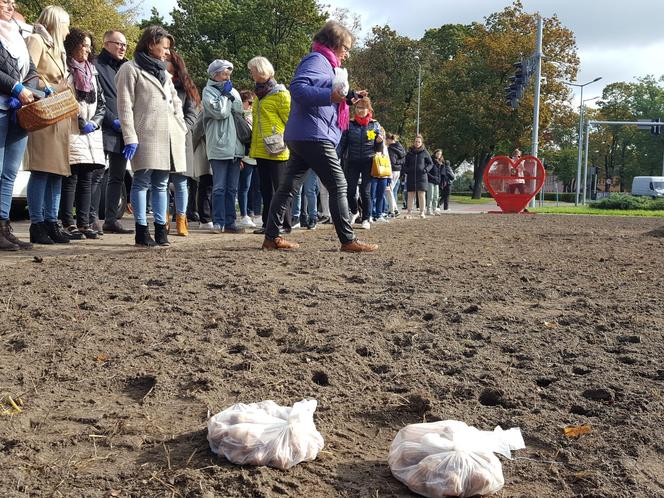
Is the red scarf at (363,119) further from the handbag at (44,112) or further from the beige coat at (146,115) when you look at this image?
the handbag at (44,112)

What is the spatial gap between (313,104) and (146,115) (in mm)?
1638

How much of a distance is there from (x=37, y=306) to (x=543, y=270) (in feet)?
13.2

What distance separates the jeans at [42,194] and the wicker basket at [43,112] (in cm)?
67

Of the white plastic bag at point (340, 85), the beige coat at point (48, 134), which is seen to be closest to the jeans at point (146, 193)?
the beige coat at point (48, 134)

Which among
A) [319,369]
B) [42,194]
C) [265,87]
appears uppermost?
[265,87]

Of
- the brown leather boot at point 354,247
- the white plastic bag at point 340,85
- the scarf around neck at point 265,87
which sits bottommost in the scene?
the brown leather boot at point 354,247

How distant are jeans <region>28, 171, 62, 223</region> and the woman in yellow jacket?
226 cm

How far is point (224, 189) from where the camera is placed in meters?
8.56

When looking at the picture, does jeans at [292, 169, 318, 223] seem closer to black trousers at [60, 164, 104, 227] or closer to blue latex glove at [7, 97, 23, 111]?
black trousers at [60, 164, 104, 227]

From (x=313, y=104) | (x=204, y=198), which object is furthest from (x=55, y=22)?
(x=204, y=198)

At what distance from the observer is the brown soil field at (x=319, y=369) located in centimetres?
199

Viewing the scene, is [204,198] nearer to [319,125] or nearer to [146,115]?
[146,115]

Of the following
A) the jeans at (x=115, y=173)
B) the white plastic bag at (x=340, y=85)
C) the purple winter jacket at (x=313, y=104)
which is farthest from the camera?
the jeans at (x=115, y=173)

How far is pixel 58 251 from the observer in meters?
6.19
